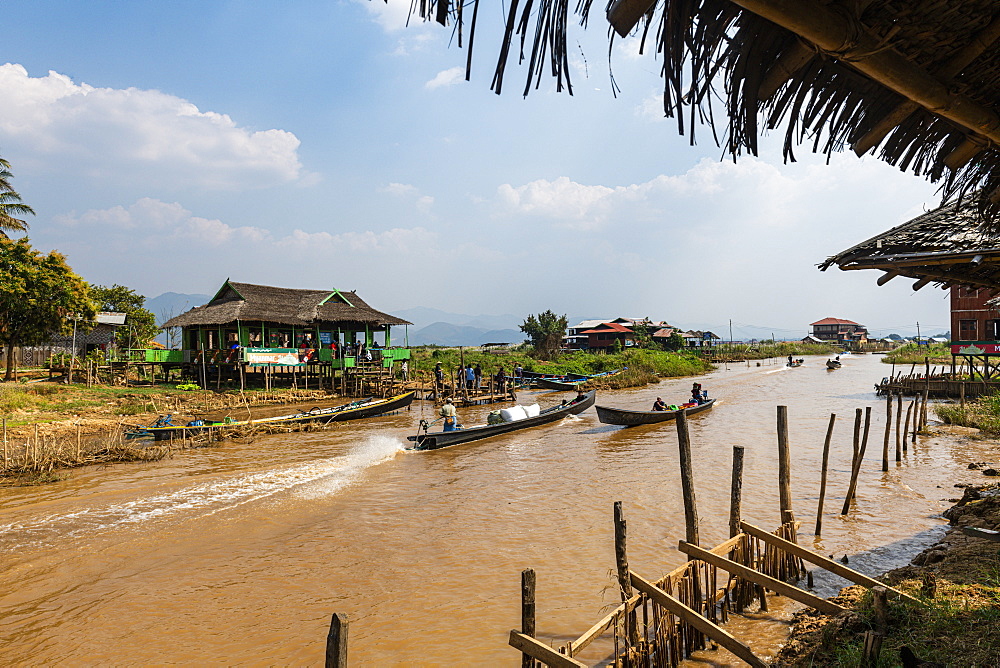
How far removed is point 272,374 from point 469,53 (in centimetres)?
2845

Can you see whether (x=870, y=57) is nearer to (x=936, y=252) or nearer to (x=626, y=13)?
(x=626, y=13)

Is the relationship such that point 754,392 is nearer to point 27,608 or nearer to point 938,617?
point 938,617

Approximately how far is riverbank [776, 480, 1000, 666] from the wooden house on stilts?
2450 centimetres

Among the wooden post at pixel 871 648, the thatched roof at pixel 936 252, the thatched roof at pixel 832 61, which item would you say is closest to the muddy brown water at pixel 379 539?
the wooden post at pixel 871 648

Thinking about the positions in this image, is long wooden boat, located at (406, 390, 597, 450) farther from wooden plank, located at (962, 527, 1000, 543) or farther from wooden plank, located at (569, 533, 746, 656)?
wooden plank, located at (962, 527, 1000, 543)

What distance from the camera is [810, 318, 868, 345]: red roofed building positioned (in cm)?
9312

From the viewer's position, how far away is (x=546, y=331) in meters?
50.9

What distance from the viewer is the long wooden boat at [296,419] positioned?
645 inches

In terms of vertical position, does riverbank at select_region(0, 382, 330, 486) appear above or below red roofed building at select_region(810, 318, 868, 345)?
below

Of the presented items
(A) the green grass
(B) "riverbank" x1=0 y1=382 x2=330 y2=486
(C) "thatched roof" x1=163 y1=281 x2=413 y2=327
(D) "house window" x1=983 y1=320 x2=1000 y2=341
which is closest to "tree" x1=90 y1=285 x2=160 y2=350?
(C) "thatched roof" x1=163 y1=281 x2=413 y2=327

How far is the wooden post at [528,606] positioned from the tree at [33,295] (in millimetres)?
26221

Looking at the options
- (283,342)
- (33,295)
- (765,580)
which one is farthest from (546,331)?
(765,580)

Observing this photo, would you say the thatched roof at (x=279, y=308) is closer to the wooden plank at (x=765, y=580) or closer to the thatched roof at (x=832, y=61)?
the wooden plank at (x=765, y=580)

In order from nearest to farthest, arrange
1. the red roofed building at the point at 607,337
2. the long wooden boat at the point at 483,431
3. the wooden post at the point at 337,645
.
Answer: the wooden post at the point at 337,645
the long wooden boat at the point at 483,431
the red roofed building at the point at 607,337
